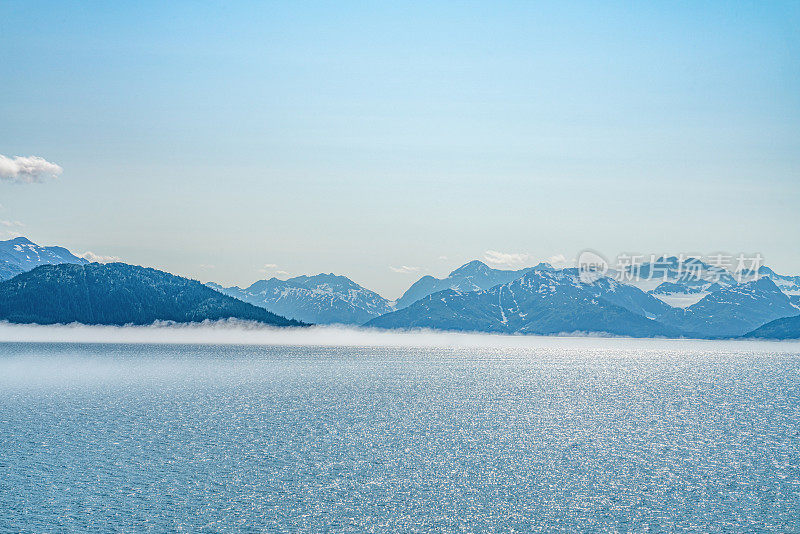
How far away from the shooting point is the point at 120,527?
5550 cm

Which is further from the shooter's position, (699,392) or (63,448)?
(699,392)

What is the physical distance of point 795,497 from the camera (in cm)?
6712

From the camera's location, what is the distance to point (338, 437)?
104m

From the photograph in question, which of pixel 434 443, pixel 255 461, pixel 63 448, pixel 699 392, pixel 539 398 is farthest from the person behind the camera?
pixel 699 392

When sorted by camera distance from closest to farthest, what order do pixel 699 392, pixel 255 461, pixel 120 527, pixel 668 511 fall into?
pixel 120 527 < pixel 668 511 < pixel 255 461 < pixel 699 392

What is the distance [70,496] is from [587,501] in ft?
151

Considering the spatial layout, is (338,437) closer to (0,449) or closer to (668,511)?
(0,449)

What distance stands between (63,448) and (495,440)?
56.2 metres

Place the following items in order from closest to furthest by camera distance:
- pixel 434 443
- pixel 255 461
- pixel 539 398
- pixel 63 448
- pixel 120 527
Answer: pixel 120 527 < pixel 255 461 < pixel 63 448 < pixel 434 443 < pixel 539 398

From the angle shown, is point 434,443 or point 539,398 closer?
Answer: point 434,443

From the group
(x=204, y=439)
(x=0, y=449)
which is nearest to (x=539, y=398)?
(x=204, y=439)

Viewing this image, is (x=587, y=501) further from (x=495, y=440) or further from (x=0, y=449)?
(x=0, y=449)

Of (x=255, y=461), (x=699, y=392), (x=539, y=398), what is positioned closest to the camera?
(x=255, y=461)

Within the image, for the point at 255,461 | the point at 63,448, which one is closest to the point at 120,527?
the point at 255,461
